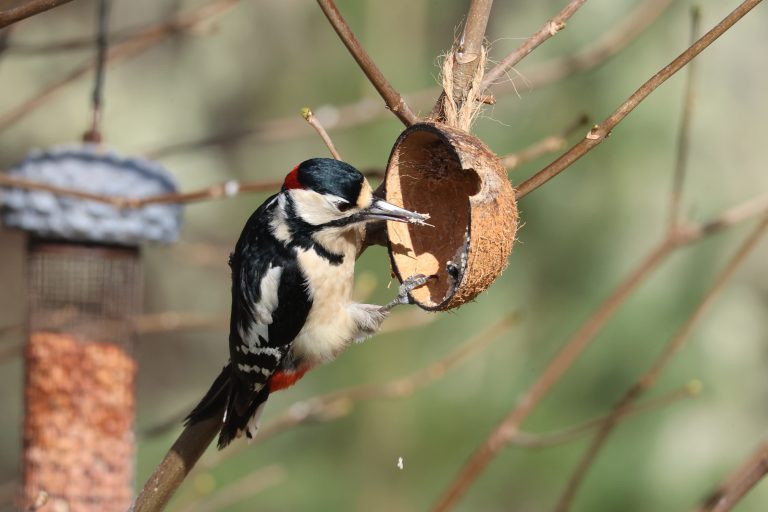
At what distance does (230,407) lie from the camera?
2.45m

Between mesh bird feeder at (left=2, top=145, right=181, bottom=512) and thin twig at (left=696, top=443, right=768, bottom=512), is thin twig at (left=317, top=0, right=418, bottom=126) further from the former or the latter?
mesh bird feeder at (left=2, top=145, right=181, bottom=512)

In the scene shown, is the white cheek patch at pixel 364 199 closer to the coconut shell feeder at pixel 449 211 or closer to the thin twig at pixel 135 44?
the coconut shell feeder at pixel 449 211

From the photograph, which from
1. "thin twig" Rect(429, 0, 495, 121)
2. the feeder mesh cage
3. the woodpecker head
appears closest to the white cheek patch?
the woodpecker head

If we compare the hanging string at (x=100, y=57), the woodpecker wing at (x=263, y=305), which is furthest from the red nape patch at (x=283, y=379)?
the hanging string at (x=100, y=57)

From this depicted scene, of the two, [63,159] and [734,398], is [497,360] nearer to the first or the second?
[734,398]

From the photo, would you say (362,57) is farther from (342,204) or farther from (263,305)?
(263,305)

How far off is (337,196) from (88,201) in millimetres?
1163

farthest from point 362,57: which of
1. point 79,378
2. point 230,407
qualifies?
point 79,378

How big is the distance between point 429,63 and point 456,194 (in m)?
3.91

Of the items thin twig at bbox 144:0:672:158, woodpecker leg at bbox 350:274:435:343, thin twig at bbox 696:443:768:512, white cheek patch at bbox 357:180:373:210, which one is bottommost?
thin twig at bbox 696:443:768:512

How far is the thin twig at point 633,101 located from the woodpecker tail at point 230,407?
0.83 metres

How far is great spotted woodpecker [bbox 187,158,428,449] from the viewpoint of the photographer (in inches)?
96.9

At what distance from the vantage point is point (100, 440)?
333cm

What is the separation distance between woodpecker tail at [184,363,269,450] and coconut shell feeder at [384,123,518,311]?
0.52 meters
